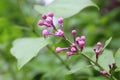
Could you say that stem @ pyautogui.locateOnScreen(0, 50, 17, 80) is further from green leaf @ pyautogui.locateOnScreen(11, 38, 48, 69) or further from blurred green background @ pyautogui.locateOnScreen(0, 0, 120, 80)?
green leaf @ pyautogui.locateOnScreen(11, 38, 48, 69)

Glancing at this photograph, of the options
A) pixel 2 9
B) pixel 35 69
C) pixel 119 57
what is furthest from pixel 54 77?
pixel 2 9

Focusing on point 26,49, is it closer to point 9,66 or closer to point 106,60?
point 106,60

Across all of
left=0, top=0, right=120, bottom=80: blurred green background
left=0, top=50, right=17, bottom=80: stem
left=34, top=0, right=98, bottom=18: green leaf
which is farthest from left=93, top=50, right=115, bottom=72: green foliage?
left=0, top=50, right=17, bottom=80: stem

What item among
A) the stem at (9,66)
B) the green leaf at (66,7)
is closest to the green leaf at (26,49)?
the green leaf at (66,7)

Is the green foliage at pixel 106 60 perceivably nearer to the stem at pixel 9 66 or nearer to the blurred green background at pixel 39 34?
the blurred green background at pixel 39 34

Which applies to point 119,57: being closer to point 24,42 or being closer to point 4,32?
point 24,42

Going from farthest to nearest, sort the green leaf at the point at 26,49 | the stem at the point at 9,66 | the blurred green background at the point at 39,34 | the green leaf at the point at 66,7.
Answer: the stem at the point at 9,66 < the blurred green background at the point at 39,34 < the green leaf at the point at 66,7 < the green leaf at the point at 26,49
